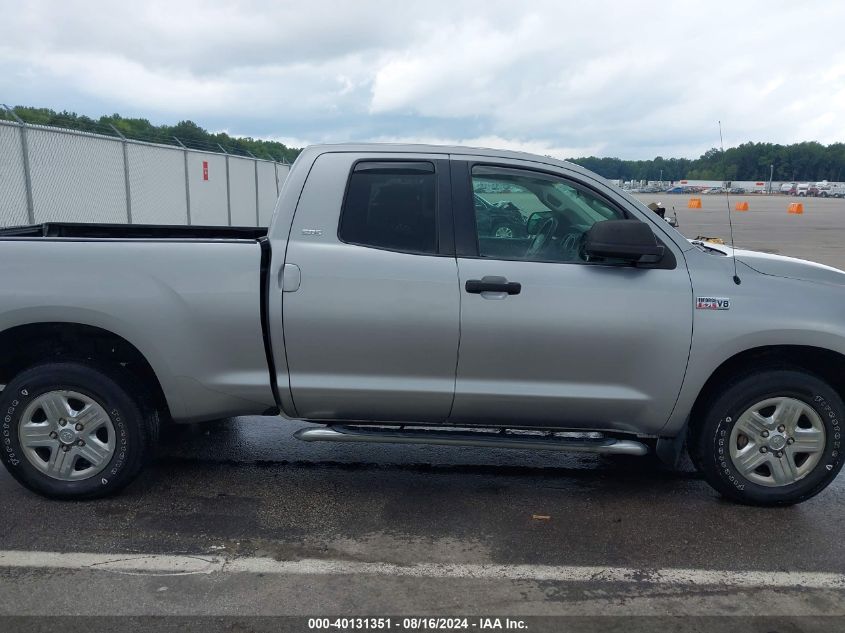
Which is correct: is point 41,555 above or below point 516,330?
below

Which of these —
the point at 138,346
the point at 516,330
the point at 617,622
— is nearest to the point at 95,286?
the point at 138,346

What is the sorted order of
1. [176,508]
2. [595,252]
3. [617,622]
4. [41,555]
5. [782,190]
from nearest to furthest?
[617,622] < [41,555] < [595,252] < [176,508] < [782,190]

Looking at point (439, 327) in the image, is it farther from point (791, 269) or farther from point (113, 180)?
point (113, 180)

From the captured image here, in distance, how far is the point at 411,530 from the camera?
3982 mm

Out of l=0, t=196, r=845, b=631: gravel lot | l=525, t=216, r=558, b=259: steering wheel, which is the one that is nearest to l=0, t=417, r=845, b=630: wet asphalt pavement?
l=0, t=196, r=845, b=631: gravel lot

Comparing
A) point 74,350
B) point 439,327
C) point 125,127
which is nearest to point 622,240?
point 439,327

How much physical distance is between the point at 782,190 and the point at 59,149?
104717 millimetres

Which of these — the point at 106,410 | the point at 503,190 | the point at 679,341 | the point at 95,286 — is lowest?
the point at 106,410

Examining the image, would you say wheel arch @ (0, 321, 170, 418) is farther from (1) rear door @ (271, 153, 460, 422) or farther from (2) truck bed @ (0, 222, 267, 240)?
(2) truck bed @ (0, 222, 267, 240)

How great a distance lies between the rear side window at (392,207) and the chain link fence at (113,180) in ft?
29.1

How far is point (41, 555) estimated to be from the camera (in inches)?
143

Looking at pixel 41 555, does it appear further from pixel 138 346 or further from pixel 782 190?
pixel 782 190

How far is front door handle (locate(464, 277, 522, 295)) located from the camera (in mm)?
3982

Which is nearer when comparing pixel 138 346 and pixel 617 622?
pixel 617 622
